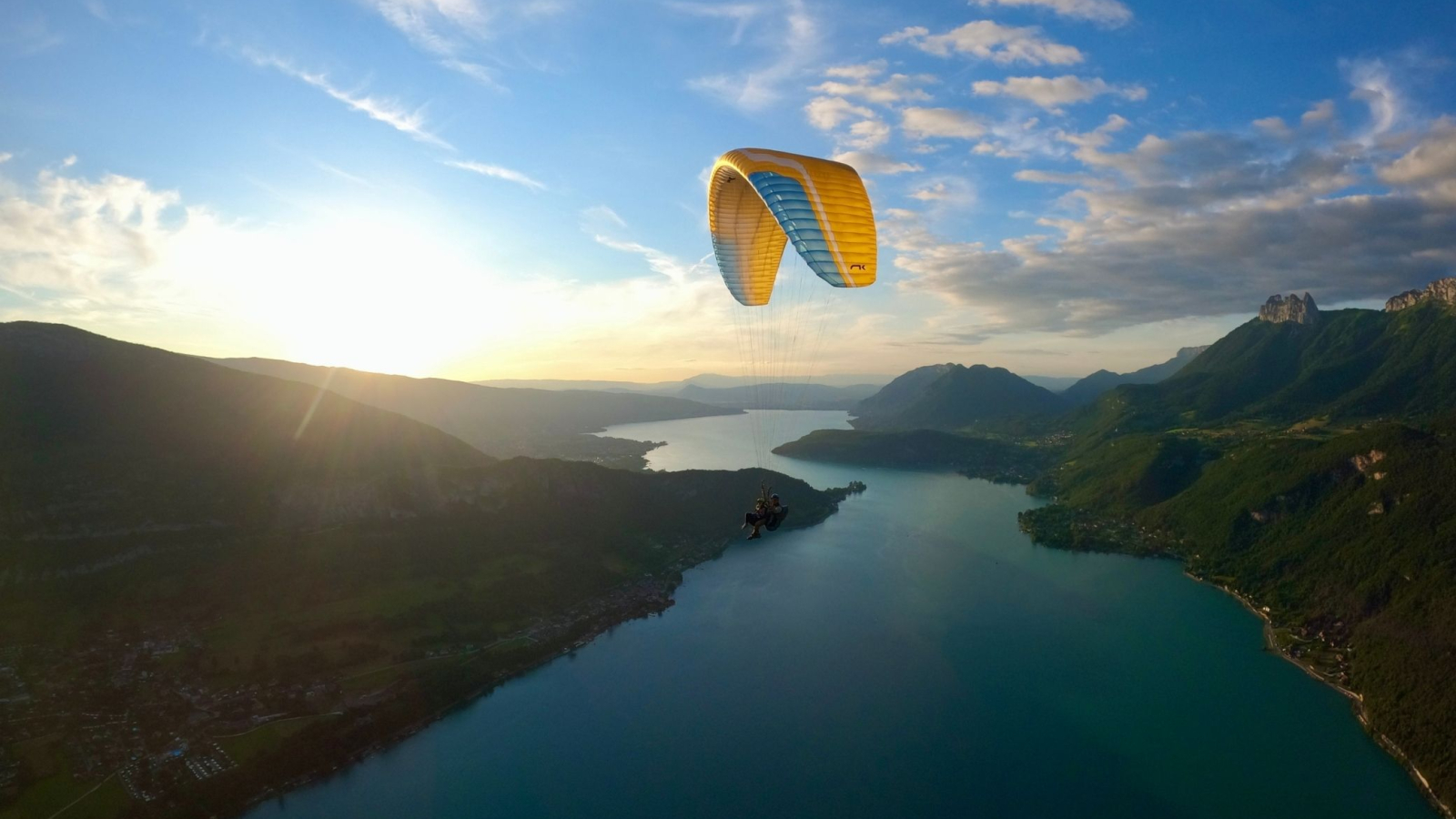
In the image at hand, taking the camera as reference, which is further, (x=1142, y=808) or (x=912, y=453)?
(x=912, y=453)

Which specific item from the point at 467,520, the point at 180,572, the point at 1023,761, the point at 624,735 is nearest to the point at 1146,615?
the point at 1023,761

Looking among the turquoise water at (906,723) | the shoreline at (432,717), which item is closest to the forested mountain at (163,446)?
the shoreline at (432,717)

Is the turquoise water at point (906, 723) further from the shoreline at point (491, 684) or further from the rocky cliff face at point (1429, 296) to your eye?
the rocky cliff face at point (1429, 296)

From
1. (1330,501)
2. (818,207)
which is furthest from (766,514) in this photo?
(1330,501)

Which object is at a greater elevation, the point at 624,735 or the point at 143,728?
the point at 143,728

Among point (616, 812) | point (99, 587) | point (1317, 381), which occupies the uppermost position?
point (1317, 381)

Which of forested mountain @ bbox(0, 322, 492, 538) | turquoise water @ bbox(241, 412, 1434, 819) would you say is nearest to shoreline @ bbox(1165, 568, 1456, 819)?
turquoise water @ bbox(241, 412, 1434, 819)

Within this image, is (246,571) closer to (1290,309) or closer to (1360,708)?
(1360,708)

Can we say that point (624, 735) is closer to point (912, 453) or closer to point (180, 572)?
point (180, 572)
